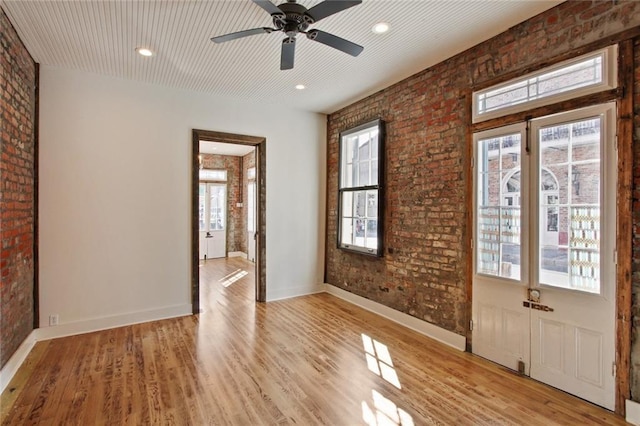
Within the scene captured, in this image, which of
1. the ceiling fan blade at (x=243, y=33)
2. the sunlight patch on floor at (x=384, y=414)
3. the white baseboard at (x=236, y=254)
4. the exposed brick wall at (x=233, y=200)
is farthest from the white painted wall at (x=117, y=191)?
the white baseboard at (x=236, y=254)

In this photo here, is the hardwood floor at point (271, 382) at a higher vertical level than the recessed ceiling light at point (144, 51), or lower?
lower

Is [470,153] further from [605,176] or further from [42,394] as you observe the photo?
[42,394]

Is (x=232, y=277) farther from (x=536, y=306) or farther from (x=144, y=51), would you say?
(x=536, y=306)

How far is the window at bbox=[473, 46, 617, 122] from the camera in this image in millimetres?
2355

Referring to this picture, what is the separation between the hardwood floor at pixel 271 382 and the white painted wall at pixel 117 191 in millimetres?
485

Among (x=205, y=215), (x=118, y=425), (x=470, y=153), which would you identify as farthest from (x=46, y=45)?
(x=205, y=215)

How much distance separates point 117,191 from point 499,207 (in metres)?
4.44

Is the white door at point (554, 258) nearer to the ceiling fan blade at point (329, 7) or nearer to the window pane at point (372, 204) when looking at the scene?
the window pane at point (372, 204)

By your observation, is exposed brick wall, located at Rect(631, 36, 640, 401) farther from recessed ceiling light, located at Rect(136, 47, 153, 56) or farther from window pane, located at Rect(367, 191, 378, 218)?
recessed ceiling light, located at Rect(136, 47, 153, 56)

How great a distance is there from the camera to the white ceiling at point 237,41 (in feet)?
8.56

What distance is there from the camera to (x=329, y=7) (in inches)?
87.7

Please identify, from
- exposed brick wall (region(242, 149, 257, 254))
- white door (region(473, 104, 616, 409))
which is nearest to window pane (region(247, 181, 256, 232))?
exposed brick wall (region(242, 149, 257, 254))

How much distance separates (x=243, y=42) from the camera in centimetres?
317

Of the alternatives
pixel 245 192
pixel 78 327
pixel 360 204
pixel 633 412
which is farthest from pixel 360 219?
pixel 245 192
